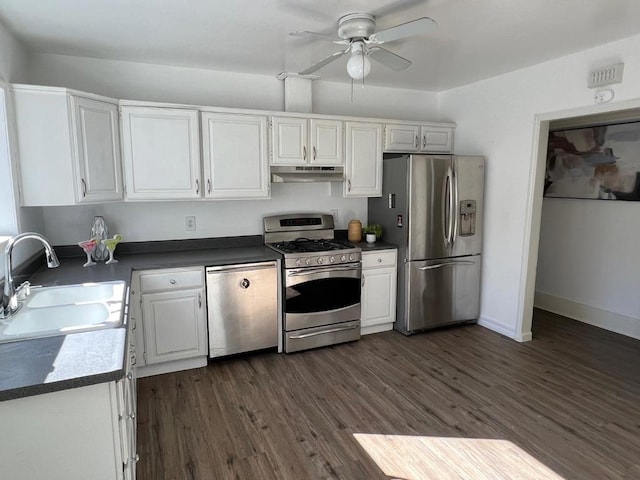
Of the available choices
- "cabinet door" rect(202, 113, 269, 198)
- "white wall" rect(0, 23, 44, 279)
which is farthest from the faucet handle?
"cabinet door" rect(202, 113, 269, 198)

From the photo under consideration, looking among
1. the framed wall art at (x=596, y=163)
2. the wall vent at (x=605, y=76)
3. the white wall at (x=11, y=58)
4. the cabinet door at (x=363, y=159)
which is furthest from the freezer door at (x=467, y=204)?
the white wall at (x=11, y=58)

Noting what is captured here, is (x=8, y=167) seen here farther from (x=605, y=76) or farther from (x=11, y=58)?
(x=605, y=76)

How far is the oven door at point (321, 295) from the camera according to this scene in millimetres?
3434

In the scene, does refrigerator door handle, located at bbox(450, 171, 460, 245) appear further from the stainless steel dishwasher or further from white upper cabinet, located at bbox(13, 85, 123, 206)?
white upper cabinet, located at bbox(13, 85, 123, 206)

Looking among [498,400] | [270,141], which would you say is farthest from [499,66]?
[498,400]

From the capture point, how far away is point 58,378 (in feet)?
3.98

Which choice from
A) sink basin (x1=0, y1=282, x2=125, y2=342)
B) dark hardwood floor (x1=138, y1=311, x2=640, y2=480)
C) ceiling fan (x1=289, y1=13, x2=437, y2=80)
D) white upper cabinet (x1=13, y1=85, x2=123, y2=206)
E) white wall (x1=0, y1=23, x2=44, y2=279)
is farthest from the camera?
white upper cabinet (x1=13, y1=85, x2=123, y2=206)

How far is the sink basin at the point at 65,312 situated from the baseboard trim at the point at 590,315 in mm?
4511

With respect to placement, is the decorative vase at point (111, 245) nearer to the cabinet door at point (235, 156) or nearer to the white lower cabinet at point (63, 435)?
the cabinet door at point (235, 156)

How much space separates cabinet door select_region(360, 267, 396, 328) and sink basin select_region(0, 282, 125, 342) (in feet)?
7.20

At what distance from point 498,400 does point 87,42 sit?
12.6 feet

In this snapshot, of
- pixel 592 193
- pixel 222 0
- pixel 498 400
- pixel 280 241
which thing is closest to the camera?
pixel 222 0

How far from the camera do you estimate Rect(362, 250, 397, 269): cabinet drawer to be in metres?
3.79

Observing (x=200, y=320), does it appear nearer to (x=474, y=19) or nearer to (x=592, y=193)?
(x=474, y=19)
